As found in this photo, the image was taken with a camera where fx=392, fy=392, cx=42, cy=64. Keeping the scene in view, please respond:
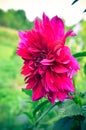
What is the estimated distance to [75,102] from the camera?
772 mm

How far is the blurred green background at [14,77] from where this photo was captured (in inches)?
55.4

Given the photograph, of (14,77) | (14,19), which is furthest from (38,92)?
(14,19)

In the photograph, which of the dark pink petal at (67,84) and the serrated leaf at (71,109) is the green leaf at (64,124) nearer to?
the serrated leaf at (71,109)

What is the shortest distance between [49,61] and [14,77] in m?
4.29

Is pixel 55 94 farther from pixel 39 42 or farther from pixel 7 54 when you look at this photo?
pixel 7 54

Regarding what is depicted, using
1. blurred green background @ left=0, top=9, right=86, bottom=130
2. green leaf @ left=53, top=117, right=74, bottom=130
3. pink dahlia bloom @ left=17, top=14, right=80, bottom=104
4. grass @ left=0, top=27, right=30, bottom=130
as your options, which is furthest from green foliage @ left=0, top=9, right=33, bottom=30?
pink dahlia bloom @ left=17, top=14, right=80, bottom=104

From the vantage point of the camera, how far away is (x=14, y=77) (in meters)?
4.94

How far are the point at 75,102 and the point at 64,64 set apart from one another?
0.42 ft

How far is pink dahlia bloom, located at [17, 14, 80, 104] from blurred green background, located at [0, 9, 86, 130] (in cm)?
23

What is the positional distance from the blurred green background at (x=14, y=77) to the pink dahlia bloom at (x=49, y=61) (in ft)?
0.74

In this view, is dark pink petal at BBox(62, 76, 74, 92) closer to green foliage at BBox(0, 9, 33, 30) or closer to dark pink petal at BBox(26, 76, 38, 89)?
dark pink petal at BBox(26, 76, 38, 89)

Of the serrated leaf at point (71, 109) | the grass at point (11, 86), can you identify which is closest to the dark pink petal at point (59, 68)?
the serrated leaf at point (71, 109)

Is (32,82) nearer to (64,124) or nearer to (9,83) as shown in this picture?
(64,124)

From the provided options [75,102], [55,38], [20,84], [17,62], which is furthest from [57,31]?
[17,62]
